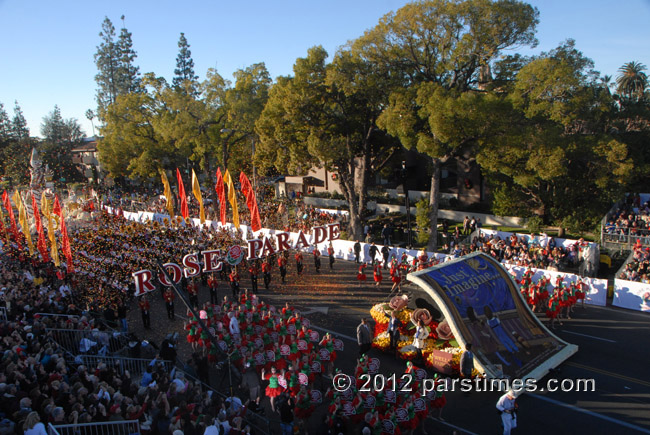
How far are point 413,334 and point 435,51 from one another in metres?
16.2

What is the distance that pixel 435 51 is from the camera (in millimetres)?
23672

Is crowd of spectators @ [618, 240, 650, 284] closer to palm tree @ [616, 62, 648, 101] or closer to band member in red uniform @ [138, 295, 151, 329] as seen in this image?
band member in red uniform @ [138, 295, 151, 329]

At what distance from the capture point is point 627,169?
70.8 ft

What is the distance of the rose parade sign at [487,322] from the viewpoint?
11.7 metres

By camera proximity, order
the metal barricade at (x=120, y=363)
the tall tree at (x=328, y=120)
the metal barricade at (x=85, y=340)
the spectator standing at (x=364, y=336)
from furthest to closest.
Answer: the tall tree at (x=328, y=120) → the spectator standing at (x=364, y=336) → the metal barricade at (x=85, y=340) → the metal barricade at (x=120, y=363)

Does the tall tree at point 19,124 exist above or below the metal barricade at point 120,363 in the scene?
above

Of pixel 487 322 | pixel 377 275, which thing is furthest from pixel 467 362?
pixel 377 275

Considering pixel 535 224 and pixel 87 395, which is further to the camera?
pixel 535 224

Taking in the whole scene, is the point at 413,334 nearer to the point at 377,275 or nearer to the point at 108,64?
the point at 377,275

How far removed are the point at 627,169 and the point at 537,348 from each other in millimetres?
13624

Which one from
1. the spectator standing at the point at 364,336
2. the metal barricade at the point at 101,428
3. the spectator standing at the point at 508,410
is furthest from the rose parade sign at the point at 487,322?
the metal barricade at the point at 101,428

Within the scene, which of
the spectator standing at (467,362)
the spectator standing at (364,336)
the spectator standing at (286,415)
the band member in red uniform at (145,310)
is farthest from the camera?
the band member in red uniform at (145,310)

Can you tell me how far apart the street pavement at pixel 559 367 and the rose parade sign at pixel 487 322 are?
0.57m

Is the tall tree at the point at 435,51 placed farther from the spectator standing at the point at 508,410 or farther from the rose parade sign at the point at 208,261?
the spectator standing at the point at 508,410
